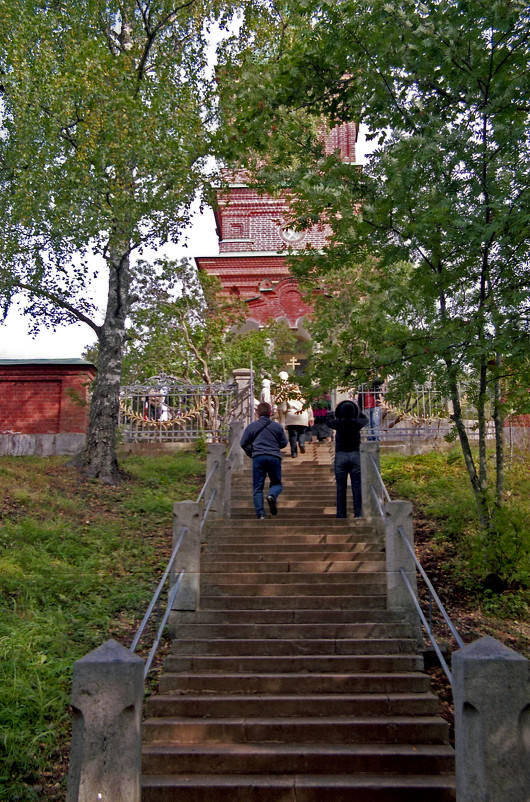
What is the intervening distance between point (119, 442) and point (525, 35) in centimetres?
1116

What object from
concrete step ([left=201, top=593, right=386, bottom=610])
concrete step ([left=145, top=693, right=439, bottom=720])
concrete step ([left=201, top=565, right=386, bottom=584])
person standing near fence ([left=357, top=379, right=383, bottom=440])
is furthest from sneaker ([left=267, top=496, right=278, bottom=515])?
person standing near fence ([left=357, top=379, right=383, bottom=440])

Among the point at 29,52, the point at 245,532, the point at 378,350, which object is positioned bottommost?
the point at 245,532

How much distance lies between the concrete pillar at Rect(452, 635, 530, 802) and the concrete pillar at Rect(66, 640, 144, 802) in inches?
77.0

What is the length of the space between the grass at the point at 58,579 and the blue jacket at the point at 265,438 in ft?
6.51

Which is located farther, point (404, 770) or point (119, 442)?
point (119, 442)

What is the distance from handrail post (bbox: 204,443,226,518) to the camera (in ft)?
33.0

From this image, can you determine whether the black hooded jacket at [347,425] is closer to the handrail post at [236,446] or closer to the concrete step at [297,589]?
the concrete step at [297,589]

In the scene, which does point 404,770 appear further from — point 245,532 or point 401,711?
point 245,532

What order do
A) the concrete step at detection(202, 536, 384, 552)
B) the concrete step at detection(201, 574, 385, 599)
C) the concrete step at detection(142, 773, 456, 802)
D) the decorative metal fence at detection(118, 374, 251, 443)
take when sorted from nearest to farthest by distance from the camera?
the concrete step at detection(142, 773, 456, 802) → the concrete step at detection(201, 574, 385, 599) → the concrete step at detection(202, 536, 384, 552) → the decorative metal fence at detection(118, 374, 251, 443)

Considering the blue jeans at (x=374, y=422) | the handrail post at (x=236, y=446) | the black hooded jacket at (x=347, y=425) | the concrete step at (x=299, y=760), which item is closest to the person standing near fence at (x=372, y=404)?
the blue jeans at (x=374, y=422)

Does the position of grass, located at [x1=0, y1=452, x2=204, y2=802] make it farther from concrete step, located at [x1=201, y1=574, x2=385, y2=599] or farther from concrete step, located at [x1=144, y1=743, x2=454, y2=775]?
concrete step, located at [x1=201, y1=574, x2=385, y2=599]

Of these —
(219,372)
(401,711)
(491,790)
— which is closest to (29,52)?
(219,372)

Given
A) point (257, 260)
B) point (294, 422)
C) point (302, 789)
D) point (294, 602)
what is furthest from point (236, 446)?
point (257, 260)

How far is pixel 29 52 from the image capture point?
38.0 feet
